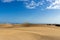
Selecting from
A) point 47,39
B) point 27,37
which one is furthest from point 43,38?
point 27,37

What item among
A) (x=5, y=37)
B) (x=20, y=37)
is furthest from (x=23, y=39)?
(x=5, y=37)

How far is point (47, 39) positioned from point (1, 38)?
5.29 feet

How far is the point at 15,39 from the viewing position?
5.98 meters

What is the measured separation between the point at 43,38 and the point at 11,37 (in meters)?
1.15

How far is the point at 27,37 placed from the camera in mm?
6293

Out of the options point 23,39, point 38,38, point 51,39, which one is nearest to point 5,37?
point 23,39

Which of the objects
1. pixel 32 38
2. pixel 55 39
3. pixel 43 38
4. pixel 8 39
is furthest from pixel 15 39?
pixel 55 39

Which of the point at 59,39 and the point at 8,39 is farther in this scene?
the point at 59,39

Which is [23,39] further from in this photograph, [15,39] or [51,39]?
[51,39]

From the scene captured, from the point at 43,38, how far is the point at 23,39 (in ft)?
2.53

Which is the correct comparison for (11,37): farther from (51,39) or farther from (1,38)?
(51,39)

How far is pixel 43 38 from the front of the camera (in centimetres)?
633

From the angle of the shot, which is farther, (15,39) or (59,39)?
(59,39)

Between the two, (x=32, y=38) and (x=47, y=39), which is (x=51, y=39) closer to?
(x=47, y=39)
